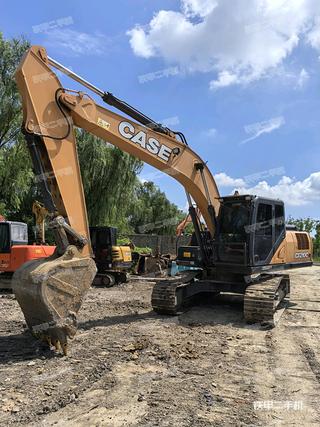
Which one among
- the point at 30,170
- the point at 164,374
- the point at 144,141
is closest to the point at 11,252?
the point at 144,141

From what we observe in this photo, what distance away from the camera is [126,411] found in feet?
13.4

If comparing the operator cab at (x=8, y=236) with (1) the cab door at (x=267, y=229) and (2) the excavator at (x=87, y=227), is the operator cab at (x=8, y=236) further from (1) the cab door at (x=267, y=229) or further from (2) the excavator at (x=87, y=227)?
(1) the cab door at (x=267, y=229)

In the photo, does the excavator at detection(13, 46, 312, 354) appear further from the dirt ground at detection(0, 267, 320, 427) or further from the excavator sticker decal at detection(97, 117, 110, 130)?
the dirt ground at detection(0, 267, 320, 427)

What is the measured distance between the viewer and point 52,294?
562 centimetres

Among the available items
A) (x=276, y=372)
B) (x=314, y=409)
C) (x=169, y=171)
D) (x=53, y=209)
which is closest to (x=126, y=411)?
(x=314, y=409)

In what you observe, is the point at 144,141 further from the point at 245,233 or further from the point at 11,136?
the point at 11,136

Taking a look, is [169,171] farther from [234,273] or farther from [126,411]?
[126,411]

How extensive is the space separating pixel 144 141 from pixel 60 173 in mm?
1971

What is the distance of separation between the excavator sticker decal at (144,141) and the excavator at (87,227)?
0.02 meters

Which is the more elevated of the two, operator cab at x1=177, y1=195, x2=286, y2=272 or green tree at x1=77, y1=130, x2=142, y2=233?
green tree at x1=77, y1=130, x2=142, y2=233

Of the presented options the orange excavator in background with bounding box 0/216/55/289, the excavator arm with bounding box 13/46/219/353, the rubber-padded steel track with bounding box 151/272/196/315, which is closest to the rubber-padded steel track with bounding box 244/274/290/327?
the rubber-padded steel track with bounding box 151/272/196/315

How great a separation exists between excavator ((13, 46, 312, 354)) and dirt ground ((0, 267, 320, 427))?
1.82 ft

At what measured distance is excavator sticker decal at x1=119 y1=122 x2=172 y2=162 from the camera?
7.48 meters

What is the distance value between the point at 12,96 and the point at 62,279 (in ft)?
52.1
